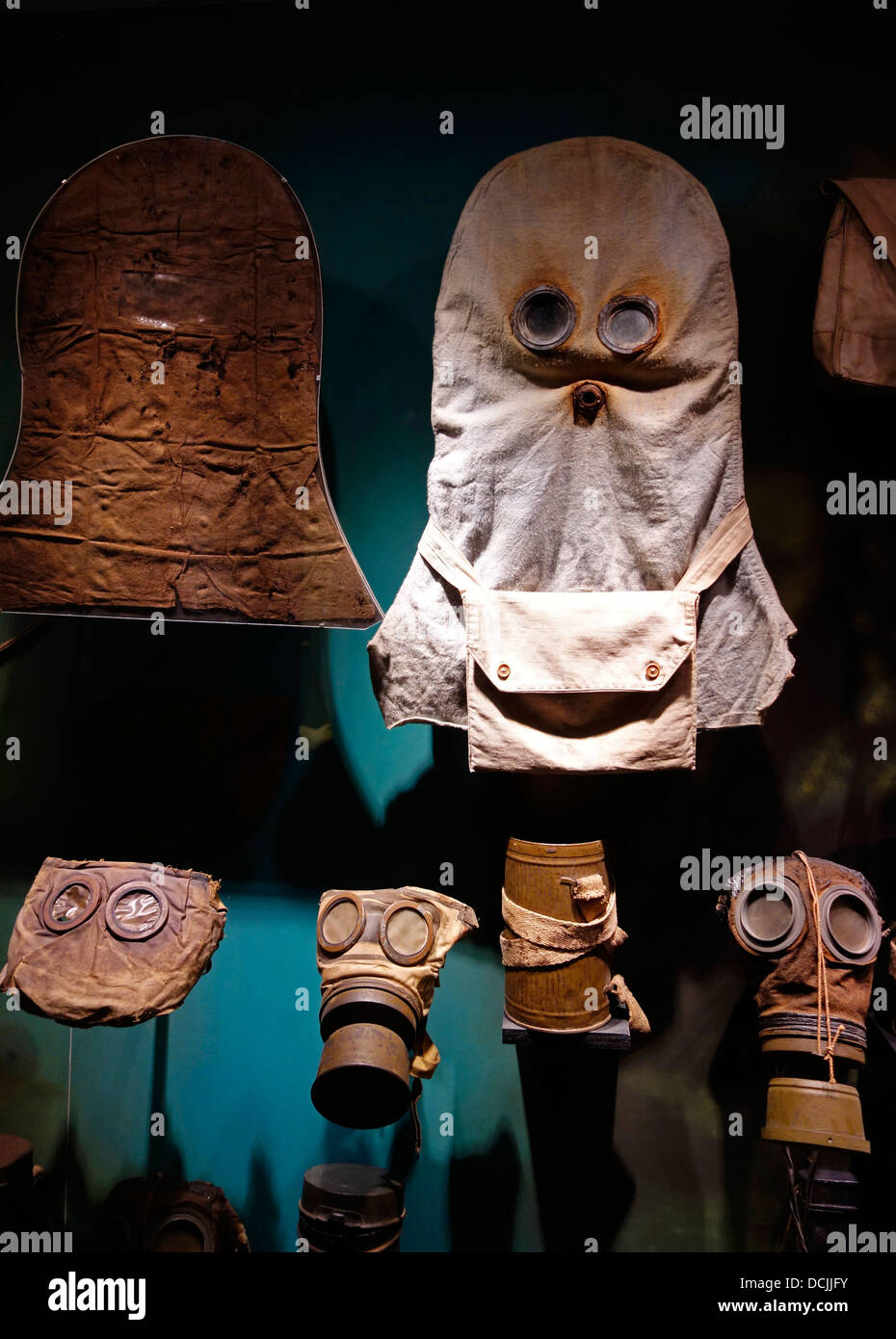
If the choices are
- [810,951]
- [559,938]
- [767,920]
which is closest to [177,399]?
[559,938]

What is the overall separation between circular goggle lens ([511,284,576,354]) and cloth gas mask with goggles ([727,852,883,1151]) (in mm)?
1307

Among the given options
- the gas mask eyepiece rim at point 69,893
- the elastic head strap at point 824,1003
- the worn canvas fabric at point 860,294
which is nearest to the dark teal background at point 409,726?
the worn canvas fabric at point 860,294

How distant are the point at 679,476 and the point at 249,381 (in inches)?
40.2

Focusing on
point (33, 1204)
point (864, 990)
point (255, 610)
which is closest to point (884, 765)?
point (864, 990)

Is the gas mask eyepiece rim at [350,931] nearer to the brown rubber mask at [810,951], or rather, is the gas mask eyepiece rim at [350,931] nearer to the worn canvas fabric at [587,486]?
the worn canvas fabric at [587,486]

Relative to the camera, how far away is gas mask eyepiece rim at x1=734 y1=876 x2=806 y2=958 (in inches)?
93.9

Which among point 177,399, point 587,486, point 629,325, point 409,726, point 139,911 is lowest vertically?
point 139,911

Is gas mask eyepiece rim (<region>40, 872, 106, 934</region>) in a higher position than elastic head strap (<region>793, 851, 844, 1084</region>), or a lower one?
higher

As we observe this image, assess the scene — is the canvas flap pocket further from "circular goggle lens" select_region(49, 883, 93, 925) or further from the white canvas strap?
"circular goggle lens" select_region(49, 883, 93, 925)

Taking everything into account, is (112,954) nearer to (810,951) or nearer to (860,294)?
(810,951)

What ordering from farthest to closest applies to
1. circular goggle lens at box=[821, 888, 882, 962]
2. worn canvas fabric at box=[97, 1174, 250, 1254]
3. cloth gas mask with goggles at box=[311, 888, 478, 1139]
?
worn canvas fabric at box=[97, 1174, 250, 1254] → circular goggle lens at box=[821, 888, 882, 962] → cloth gas mask with goggles at box=[311, 888, 478, 1139]

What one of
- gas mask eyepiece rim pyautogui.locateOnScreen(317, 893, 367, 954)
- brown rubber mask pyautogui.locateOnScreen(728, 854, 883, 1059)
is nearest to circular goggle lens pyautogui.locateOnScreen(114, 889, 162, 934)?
gas mask eyepiece rim pyautogui.locateOnScreen(317, 893, 367, 954)

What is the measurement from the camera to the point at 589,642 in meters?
2.37

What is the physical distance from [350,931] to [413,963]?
0.16 metres
